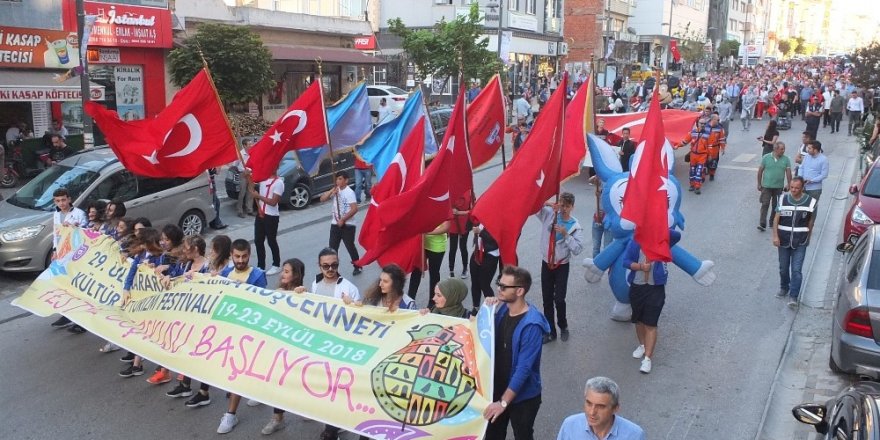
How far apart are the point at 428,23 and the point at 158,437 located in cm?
3826

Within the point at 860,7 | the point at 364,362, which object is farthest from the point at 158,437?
the point at 860,7

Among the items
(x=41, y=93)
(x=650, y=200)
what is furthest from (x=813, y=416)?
(x=41, y=93)

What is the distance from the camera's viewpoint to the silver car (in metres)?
6.13

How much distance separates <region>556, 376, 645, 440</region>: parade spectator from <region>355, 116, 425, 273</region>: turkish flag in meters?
3.67

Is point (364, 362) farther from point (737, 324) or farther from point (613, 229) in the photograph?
point (737, 324)

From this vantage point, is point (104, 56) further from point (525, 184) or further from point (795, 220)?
A: point (795, 220)

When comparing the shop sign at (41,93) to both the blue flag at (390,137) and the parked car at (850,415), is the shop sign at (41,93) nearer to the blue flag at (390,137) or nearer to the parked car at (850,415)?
the blue flag at (390,137)

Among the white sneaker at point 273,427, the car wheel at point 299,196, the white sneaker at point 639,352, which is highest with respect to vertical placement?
the car wheel at point 299,196

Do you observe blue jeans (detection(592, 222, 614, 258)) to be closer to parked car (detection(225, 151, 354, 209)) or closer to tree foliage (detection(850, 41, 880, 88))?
parked car (detection(225, 151, 354, 209))

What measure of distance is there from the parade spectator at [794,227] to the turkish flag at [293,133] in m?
5.59

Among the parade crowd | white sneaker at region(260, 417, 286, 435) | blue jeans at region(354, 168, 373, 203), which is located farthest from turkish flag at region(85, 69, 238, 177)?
blue jeans at region(354, 168, 373, 203)

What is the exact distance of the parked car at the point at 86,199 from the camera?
1012 centimetres

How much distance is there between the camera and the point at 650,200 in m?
6.53

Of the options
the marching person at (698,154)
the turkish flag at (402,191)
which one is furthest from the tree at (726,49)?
the turkish flag at (402,191)
